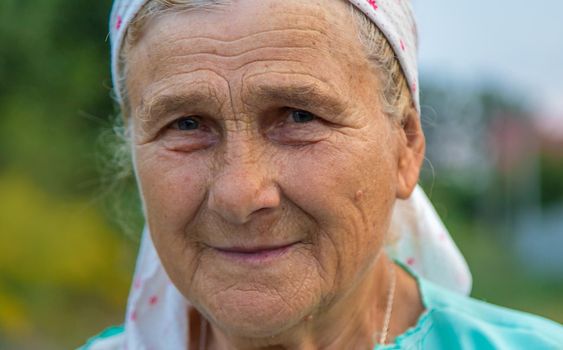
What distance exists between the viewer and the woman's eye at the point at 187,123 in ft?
6.61

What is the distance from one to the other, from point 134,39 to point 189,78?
9.8 inches

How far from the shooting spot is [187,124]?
6.64 ft

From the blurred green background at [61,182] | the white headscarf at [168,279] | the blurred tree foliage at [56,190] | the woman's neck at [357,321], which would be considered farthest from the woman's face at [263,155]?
the blurred tree foliage at [56,190]

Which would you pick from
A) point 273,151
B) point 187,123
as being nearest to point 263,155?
point 273,151

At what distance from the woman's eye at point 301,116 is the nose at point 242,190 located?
0.15 metres

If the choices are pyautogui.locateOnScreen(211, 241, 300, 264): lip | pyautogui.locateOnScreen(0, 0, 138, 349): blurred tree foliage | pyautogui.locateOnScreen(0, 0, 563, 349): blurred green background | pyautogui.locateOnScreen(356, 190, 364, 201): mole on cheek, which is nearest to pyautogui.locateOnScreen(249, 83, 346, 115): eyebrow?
pyautogui.locateOnScreen(356, 190, 364, 201): mole on cheek

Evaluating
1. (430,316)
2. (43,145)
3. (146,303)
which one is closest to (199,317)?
(146,303)

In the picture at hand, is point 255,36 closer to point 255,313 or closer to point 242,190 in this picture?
point 242,190

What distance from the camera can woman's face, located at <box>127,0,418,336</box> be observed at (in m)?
1.88

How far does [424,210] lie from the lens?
8.71ft

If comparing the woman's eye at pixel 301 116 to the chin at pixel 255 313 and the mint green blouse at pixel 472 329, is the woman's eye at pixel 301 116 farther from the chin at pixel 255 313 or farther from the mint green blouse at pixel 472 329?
the mint green blouse at pixel 472 329

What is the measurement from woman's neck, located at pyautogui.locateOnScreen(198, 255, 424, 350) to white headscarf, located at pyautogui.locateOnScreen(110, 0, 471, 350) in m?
0.14

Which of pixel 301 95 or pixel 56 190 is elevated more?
pixel 301 95

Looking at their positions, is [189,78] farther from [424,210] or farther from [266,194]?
[424,210]
